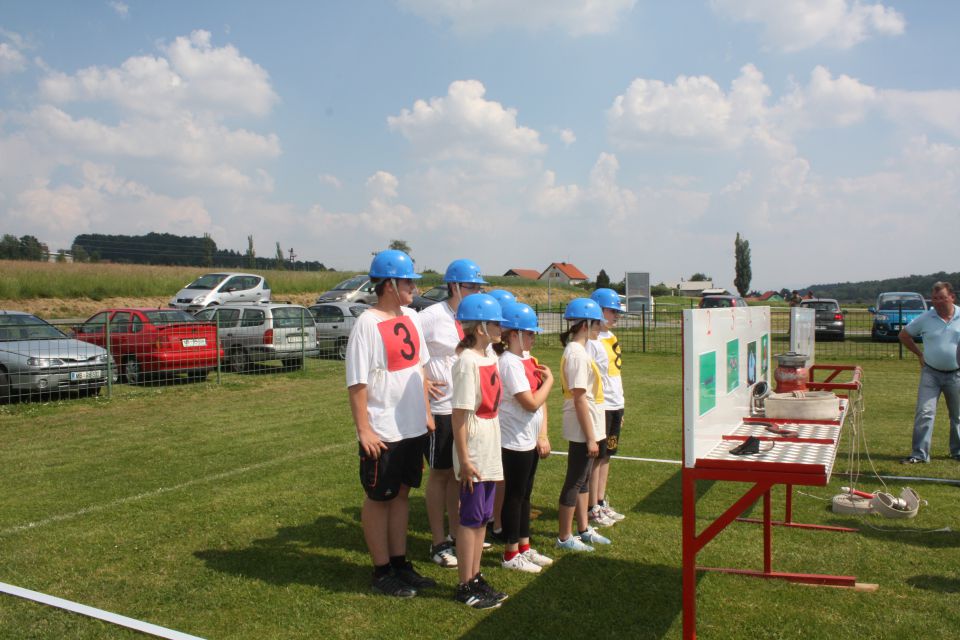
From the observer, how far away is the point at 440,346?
16.3 feet

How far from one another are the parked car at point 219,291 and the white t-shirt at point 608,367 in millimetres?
18636

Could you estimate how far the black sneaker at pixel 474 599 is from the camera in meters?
4.13

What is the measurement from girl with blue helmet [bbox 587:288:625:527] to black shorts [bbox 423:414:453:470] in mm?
1226

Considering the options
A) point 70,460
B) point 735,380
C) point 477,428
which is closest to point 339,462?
point 70,460

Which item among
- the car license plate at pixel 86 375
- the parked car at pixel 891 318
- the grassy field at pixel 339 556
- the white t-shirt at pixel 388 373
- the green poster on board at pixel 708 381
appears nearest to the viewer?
the green poster on board at pixel 708 381

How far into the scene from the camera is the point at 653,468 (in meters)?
7.53

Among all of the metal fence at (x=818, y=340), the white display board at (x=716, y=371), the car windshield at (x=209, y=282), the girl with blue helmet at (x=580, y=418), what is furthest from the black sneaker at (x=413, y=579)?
the car windshield at (x=209, y=282)

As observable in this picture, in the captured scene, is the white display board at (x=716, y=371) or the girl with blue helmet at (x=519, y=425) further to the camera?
the girl with blue helmet at (x=519, y=425)

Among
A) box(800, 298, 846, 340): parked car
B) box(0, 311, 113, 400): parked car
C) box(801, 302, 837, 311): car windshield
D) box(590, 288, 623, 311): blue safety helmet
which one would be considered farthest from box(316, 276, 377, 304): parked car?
box(590, 288, 623, 311): blue safety helmet

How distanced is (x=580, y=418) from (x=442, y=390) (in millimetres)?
958

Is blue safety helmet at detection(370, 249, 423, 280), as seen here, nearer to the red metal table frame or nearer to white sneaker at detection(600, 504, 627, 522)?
the red metal table frame

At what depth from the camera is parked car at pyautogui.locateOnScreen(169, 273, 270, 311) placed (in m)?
22.6

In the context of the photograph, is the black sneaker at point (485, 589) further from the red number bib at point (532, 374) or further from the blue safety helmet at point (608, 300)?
the blue safety helmet at point (608, 300)

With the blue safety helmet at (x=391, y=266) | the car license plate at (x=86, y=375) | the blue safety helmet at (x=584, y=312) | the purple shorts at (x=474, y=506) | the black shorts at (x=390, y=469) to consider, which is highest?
the blue safety helmet at (x=391, y=266)
